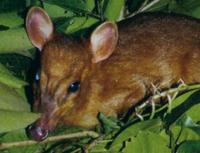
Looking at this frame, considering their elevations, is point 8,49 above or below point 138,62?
above

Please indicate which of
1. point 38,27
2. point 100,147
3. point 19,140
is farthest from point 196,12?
point 19,140

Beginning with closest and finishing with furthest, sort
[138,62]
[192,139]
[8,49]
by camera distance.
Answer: [192,139] < [8,49] < [138,62]

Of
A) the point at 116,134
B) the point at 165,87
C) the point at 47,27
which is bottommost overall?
the point at 165,87

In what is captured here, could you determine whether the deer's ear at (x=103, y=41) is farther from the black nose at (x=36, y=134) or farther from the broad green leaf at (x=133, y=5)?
the black nose at (x=36, y=134)

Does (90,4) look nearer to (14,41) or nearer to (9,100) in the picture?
(14,41)

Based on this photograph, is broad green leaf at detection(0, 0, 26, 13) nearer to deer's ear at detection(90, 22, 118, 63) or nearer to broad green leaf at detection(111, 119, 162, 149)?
deer's ear at detection(90, 22, 118, 63)

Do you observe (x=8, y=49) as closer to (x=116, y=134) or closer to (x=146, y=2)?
(x=116, y=134)

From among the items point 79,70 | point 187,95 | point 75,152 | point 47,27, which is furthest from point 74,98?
point 187,95
